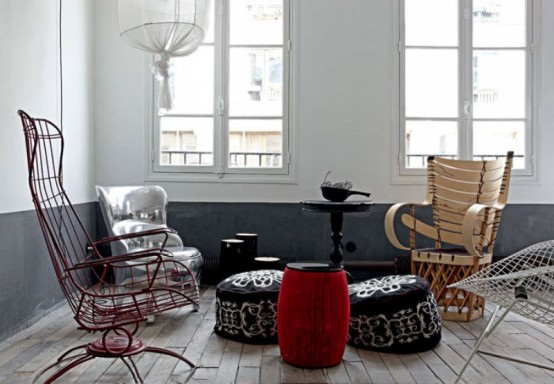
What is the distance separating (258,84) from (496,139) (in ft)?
7.86

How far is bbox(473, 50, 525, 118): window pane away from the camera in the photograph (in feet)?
18.4

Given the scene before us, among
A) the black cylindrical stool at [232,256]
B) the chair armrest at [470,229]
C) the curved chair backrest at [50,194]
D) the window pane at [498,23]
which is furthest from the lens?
the window pane at [498,23]

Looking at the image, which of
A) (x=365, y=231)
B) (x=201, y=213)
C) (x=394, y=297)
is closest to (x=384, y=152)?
(x=365, y=231)

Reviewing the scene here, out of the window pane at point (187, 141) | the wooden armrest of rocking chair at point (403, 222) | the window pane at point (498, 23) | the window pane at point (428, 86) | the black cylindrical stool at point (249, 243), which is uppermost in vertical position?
the window pane at point (498, 23)

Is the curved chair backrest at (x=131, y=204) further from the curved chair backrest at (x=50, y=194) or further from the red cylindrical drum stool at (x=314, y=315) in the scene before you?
the red cylindrical drum stool at (x=314, y=315)

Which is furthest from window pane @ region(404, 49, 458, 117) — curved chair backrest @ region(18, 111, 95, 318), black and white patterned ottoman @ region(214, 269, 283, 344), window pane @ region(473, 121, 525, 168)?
curved chair backrest @ region(18, 111, 95, 318)

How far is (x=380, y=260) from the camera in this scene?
549 centimetres

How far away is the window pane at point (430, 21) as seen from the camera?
5.58 metres

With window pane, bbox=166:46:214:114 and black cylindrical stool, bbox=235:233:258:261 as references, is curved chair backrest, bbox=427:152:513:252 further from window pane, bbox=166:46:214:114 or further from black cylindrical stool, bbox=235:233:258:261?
window pane, bbox=166:46:214:114

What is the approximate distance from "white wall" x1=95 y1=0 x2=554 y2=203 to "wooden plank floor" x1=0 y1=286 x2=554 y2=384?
186 cm

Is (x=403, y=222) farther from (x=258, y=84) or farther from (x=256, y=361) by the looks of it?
(x=258, y=84)

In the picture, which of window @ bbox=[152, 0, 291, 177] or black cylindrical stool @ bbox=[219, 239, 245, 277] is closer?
black cylindrical stool @ bbox=[219, 239, 245, 277]

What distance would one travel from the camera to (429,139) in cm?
559

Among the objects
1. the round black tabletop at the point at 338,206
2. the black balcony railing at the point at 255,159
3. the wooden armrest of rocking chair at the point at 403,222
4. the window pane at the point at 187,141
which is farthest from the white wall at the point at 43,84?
the wooden armrest of rocking chair at the point at 403,222
